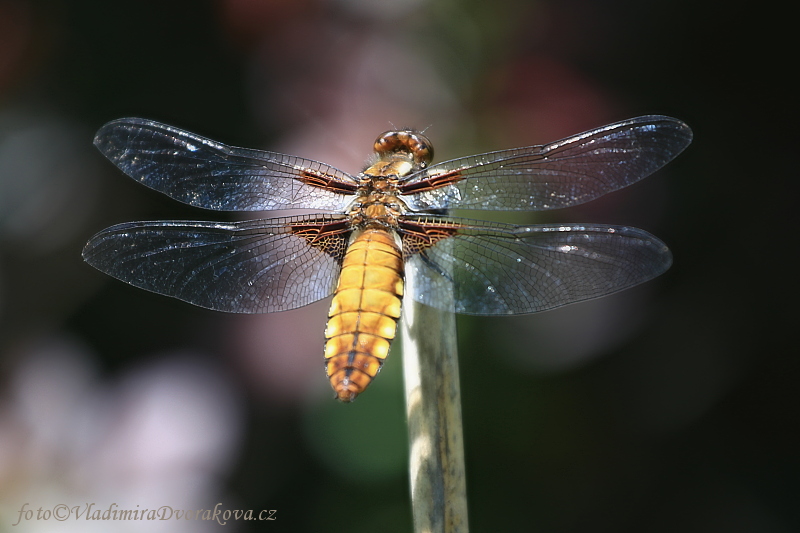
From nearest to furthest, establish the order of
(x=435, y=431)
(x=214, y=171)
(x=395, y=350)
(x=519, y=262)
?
1. (x=435, y=431)
2. (x=519, y=262)
3. (x=214, y=171)
4. (x=395, y=350)

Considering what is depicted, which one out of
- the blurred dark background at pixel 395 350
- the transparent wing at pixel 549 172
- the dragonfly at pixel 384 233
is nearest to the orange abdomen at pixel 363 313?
the dragonfly at pixel 384 233

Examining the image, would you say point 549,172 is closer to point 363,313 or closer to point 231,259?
point 363,313

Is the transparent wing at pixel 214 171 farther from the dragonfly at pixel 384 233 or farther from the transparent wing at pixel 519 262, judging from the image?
the transparent wing at pixel 519 262

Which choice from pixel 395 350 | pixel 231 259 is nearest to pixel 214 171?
pixel 231 259

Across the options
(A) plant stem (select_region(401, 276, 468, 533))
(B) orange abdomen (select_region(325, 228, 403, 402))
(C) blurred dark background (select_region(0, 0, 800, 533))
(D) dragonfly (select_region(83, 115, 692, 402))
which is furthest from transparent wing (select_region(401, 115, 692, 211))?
(C) blurred dark background (select_region(0, 0, 800, 533))

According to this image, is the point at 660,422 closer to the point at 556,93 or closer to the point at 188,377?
the point at 556,93

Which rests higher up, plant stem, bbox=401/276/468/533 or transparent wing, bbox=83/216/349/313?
transparent wing, bbox=83/216/349/313

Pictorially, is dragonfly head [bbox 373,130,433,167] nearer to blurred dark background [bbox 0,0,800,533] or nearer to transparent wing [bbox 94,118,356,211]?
transparent wing [bbox 94,118,356,211]
